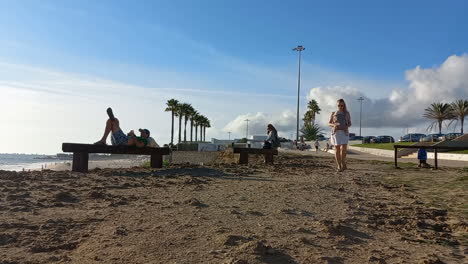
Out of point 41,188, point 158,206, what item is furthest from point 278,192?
point 41,188

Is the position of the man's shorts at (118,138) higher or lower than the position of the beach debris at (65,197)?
higher

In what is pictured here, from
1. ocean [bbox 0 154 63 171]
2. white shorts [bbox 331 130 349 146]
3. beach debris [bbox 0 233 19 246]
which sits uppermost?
white shorts [bbox 331 130 349 146]

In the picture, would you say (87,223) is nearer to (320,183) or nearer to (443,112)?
(320,183)

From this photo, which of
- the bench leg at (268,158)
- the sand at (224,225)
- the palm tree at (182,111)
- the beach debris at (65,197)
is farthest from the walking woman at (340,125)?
the palm tree at (182,111)

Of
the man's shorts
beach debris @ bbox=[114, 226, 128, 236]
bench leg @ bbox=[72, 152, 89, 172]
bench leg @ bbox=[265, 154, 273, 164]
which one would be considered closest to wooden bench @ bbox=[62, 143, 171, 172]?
bench leg @ bbox=[72, 152, 89, 172]

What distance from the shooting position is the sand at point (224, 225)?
2.88 meters

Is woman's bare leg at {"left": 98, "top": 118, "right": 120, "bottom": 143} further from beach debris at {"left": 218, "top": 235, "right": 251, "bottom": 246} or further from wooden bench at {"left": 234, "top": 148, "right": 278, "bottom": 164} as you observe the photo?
beach debris at {"left": 218, "top": 235, "right": 251, "bottom": 246}

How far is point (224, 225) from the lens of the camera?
12.1 ft

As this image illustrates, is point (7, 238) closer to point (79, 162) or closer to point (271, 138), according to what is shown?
point (79, 162)

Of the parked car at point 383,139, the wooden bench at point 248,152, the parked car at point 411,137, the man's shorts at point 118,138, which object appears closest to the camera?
the man's shorts at point 118,138

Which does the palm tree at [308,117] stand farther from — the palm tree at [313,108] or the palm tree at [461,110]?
the palm tree at [461,110]

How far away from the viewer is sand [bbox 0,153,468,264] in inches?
114

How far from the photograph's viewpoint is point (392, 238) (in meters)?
3.45

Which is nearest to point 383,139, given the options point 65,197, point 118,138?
point 118,138
